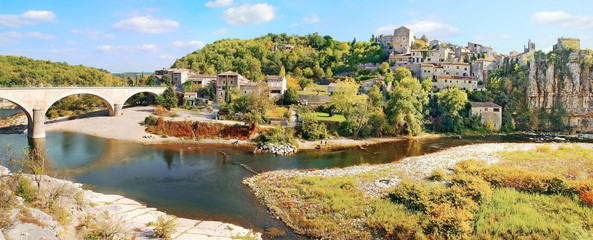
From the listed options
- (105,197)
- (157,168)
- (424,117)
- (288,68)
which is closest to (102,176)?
(157,168)

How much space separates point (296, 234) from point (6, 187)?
36.9 ft

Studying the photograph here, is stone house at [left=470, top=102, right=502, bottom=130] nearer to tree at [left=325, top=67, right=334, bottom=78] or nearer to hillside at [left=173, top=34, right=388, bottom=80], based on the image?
hillside at [left=173, top=34, right=388, bottom=80]

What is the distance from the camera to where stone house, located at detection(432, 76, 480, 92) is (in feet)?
151

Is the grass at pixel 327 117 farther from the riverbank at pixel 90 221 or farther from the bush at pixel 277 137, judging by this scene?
the riverbank at pixel 90 221

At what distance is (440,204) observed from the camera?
13391 mm

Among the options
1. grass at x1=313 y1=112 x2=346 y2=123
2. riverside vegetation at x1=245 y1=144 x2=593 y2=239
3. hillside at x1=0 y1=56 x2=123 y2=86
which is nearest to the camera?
riverside vegetation at x1=245 y1=144 x2=593 y2=239

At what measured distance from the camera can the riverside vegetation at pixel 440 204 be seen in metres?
12.0

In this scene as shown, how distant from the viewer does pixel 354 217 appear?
1365cm

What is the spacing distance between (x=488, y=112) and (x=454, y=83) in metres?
7.86

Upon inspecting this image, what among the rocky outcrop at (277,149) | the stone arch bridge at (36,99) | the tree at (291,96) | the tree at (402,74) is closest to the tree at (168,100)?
the stone arch bridge at (36,99)

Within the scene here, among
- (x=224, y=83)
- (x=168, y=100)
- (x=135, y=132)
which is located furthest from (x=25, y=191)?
(x=224, y=83)

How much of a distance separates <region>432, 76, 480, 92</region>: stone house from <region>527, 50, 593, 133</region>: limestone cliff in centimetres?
694

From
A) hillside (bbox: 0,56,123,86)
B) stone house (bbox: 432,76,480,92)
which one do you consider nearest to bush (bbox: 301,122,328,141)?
stone house (bbox: 432,76,480,92)

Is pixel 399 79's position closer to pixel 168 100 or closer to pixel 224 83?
pixel 224 83
